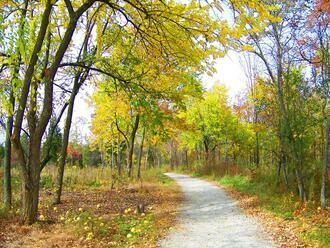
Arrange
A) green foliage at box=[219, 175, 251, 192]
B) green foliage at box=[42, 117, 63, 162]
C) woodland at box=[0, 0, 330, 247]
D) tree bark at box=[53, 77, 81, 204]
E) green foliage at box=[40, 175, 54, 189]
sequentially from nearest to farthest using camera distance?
woodland at box=[0, 0, 330, 247], green foliage at box=[42, 117, 63, 162], tree bark at box=[53, 77, 81, 204], green foliage at box=[219, 175, 251, 192], green foliage at box=[40, 175, 54, 189]

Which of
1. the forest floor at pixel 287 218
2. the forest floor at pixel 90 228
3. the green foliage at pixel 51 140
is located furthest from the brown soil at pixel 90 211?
the forest floor at pixel 287 218

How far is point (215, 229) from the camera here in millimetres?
8352

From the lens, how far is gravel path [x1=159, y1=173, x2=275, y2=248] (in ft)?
23.0

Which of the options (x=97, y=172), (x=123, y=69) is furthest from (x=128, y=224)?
(x=97, y=172)

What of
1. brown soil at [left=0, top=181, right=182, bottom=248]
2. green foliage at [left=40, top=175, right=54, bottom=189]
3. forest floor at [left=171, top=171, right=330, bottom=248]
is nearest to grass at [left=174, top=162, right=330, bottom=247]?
forest floor at [left=171, top=171, right=330, bottom=248]

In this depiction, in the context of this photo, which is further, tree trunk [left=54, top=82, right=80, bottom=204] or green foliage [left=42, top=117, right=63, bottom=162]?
tree trunk [left=54, top=82, right=80, bottom=204]

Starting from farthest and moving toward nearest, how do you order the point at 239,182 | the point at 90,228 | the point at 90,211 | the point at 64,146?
the point at 239,182 < the point at 64,146 < the point at 90,211 < the point at 90,228

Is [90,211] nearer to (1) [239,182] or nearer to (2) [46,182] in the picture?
(2) [46,182]

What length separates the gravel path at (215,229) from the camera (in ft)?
23.0

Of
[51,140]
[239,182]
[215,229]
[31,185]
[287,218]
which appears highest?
[51,140]

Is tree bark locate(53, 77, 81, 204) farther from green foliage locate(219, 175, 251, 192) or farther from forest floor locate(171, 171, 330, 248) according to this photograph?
green foliage locate(219, 175, 251, 192)

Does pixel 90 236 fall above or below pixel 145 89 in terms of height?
below

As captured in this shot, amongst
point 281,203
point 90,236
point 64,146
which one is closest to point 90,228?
point 90,236

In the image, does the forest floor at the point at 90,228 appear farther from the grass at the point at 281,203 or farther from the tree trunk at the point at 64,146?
the grass at the point at 281,203
